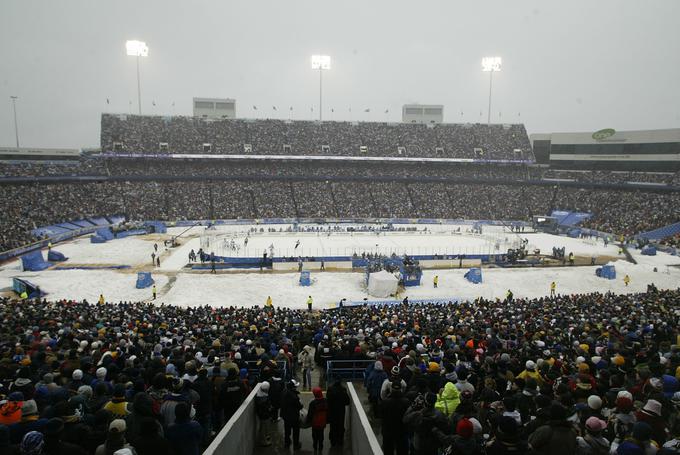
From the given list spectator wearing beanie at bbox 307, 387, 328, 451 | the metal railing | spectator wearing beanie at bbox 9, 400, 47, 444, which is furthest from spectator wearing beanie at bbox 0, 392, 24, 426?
the metal railing

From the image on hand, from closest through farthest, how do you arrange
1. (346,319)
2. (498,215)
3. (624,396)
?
(624,396) → (346,319) → (498,215)

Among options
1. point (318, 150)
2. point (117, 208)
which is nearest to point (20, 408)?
point (117, 208)

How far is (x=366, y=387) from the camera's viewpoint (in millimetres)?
8953

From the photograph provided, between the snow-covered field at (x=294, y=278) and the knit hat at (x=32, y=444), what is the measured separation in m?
22.7

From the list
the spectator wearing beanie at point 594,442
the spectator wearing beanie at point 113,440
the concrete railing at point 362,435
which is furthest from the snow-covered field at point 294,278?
the spectator wearing beanie at point 113,440

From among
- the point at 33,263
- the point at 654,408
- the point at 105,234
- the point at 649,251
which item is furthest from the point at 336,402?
the point at 105,234

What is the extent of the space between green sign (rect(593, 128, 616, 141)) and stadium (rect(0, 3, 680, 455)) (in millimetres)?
247

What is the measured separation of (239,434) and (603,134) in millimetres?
79029

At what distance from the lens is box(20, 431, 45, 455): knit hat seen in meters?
4.36

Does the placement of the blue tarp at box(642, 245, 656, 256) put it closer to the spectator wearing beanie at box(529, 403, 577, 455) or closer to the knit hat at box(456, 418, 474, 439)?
the spectator wearing beanie at box(529, 403, 577, 455)

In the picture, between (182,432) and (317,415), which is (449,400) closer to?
(317,415)

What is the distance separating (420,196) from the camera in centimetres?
7100

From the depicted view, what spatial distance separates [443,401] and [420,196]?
2604 inches

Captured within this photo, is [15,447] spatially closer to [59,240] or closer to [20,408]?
[20,408]
